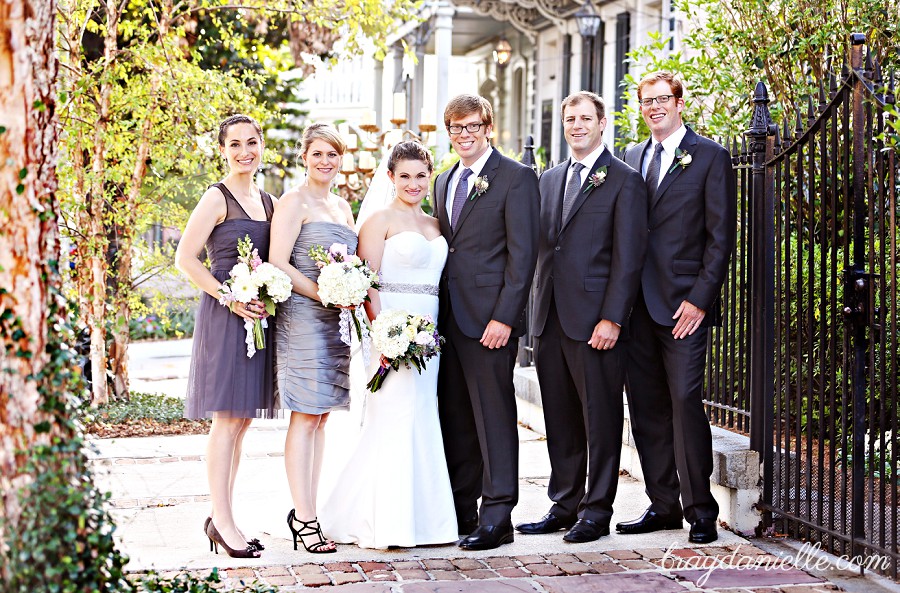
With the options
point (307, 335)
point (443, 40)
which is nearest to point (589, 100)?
point (307, 335)

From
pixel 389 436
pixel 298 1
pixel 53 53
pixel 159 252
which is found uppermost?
pixel 298 1

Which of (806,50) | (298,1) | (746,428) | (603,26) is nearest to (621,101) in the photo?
(603,26)

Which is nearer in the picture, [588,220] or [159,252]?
[588,220]

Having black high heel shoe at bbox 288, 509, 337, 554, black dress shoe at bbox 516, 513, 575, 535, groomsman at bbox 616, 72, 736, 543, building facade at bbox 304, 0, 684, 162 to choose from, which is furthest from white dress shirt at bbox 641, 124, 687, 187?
building facade at bbox 304, 0, 684, 162

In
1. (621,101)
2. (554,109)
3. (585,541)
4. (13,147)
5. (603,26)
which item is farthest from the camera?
(554,109)

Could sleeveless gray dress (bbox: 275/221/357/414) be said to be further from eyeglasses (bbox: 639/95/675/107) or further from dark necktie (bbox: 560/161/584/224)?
eyeglasses (bbox: 639/95/675/107)

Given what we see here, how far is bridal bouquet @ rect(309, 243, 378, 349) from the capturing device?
545 centimetres

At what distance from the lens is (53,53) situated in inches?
148

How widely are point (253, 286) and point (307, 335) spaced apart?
17.7 inches

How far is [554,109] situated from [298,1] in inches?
504

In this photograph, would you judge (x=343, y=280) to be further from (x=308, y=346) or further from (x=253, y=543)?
(x=253, y=543)

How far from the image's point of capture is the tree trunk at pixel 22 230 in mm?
3564

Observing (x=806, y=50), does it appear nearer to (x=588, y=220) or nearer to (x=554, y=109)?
(x=588, y=220)

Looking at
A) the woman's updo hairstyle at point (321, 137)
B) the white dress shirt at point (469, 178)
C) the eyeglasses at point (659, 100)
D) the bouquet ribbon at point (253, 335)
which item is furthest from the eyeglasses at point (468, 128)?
the bouquet ribbon at point (253, 335)
